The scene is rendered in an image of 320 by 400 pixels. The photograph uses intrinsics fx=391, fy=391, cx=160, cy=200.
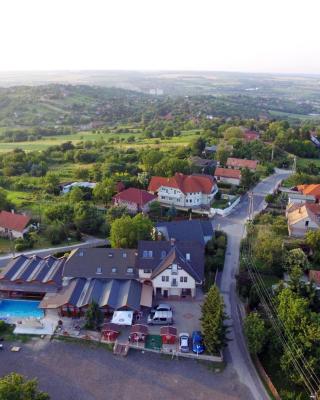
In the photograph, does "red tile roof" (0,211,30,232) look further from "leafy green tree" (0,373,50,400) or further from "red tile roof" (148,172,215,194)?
"leafy green tree" (0,373,50,400)

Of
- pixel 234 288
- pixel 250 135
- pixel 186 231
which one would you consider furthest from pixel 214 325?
pixel 250 135

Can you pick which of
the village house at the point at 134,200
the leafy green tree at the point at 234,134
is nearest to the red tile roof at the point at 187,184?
the village house at the point at 134,200

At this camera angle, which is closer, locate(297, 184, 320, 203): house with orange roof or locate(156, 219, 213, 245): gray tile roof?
locate(156, 219, 213, 245): gray tile roof

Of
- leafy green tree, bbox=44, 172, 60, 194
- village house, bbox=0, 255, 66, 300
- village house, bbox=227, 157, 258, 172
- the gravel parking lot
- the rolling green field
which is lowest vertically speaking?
the rolling green field

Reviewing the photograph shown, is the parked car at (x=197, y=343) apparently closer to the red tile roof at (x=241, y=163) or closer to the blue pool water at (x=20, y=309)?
the blue pool water at (x=20, y=309)

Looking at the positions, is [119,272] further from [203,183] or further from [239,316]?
[203,183]

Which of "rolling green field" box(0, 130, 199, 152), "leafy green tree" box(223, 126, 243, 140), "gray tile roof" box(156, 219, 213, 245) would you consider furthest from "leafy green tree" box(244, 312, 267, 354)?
"rolling green field" box(0, 130, 199, 152)
